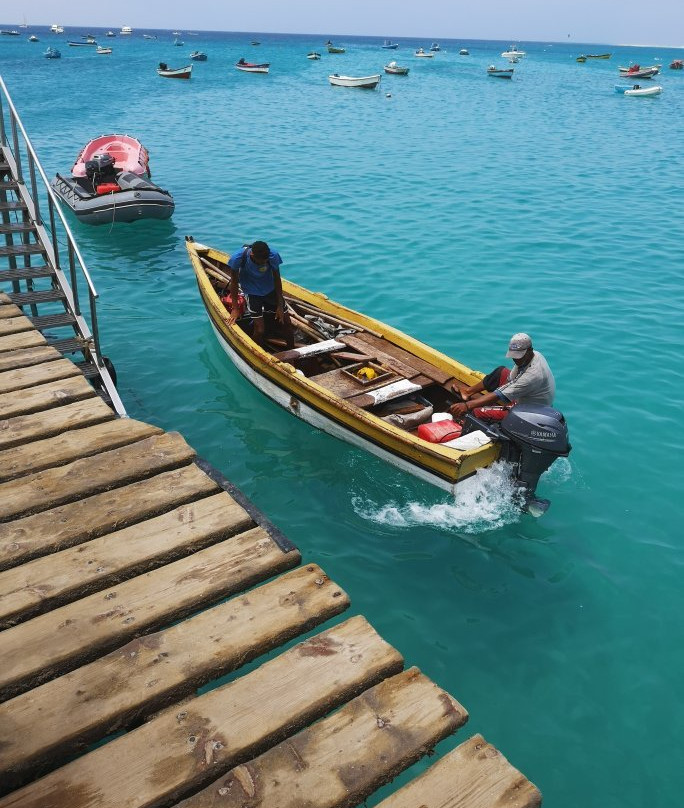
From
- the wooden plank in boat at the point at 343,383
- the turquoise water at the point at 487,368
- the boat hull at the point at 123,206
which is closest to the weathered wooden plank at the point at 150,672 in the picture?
the turquoise water at the point at 487,368

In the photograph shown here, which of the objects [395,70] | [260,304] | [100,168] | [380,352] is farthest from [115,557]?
[395,70]

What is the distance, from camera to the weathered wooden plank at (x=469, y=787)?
9.77ft

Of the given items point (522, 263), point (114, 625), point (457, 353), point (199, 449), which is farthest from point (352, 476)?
point (522, 263)

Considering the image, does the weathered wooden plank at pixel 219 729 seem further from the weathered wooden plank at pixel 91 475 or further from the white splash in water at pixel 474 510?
the white splash in water at pixel 474 510

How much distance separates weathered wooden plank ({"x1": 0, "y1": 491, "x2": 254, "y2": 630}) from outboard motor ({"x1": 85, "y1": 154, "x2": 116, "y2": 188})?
1984 centimetres

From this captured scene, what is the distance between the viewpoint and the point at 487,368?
12.4 m

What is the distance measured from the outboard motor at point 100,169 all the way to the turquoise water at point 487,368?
285 cm

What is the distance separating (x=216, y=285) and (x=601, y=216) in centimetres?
1533

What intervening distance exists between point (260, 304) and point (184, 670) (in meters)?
8.50

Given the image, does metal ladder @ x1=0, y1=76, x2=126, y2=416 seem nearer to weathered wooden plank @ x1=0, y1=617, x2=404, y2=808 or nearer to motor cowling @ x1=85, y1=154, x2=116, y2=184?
weathered wooden plank @ x1=0, y1=617, x2=404, y2=808

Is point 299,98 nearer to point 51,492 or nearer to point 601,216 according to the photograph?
point 601,216

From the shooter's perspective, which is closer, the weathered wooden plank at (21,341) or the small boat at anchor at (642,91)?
the weathered wooden plank at (21,341)

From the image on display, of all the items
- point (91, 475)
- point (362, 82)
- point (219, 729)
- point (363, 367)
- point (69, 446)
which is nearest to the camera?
point (219, 729)

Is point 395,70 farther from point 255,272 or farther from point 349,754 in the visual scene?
point 349,754
